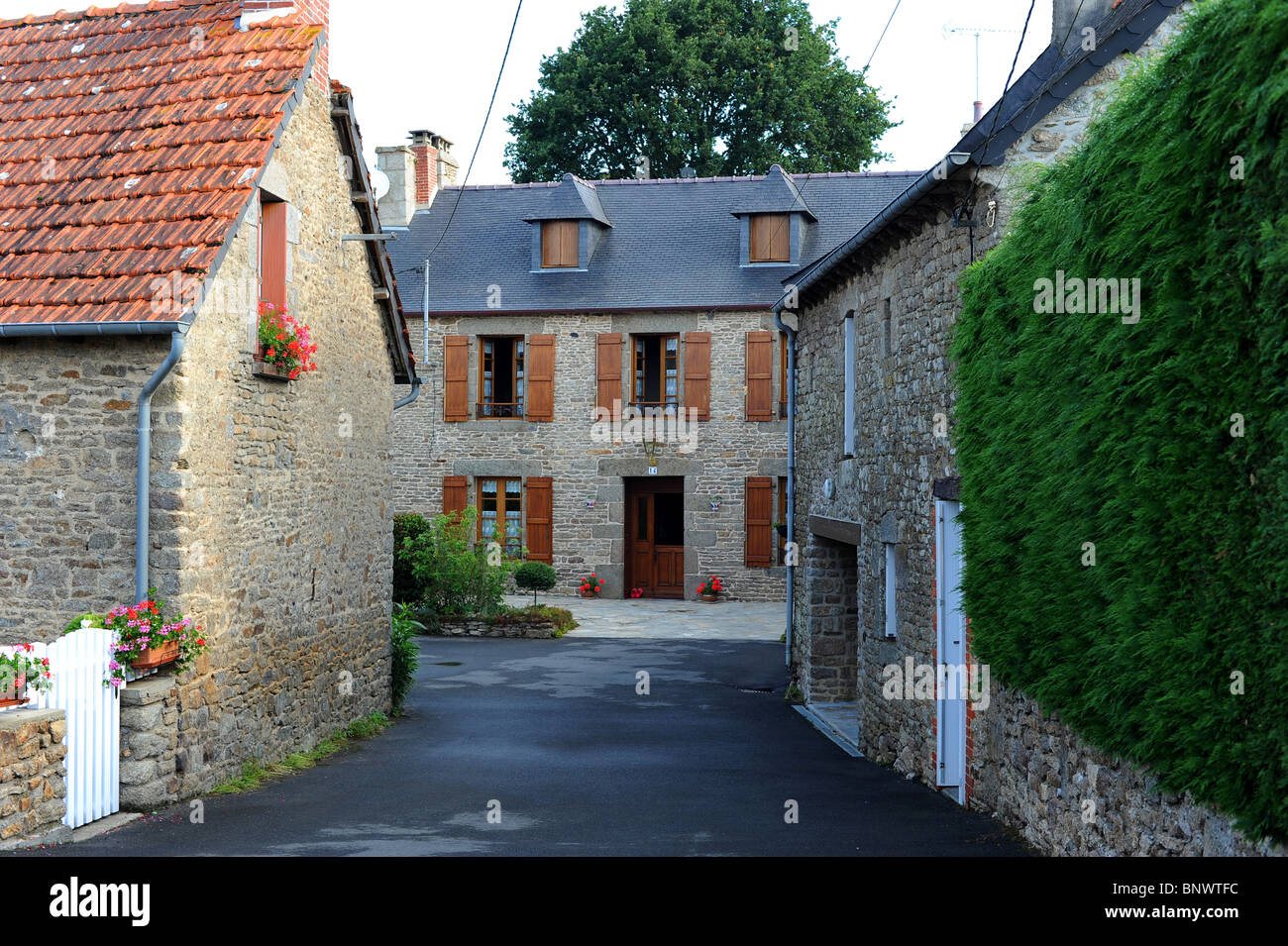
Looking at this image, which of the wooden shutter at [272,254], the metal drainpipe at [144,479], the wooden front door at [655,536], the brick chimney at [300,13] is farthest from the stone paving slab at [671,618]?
the metal drainpipe at [144,479]

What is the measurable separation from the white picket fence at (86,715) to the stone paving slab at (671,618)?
12813 mm

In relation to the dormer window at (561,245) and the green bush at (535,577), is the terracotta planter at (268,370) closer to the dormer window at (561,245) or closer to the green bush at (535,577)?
the green bush at (535,577)

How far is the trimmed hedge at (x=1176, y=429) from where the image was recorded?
4.13m

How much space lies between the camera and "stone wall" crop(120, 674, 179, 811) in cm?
828

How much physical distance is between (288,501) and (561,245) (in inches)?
634

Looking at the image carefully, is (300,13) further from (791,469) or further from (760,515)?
(760,515)

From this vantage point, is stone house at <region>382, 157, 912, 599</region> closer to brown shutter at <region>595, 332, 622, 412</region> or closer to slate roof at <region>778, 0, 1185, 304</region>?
brown shutter at <region>595, 332, 622, 412</region>

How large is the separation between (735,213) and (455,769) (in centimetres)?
1687

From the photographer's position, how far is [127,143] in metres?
10.1

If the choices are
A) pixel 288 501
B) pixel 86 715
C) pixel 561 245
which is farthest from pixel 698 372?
pixel 86 715

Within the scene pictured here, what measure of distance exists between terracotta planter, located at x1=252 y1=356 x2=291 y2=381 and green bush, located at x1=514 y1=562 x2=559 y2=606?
1319cm
